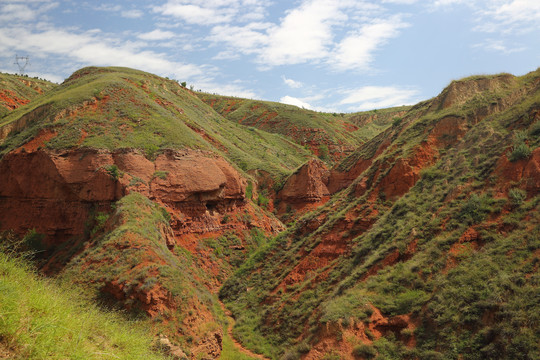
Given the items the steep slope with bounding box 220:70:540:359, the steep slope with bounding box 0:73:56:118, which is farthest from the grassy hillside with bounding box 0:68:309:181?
the steep slope with bounding box 0:73:56:118

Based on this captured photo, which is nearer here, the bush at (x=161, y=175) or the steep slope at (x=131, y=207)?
the steep slope at (x=131, y=207)

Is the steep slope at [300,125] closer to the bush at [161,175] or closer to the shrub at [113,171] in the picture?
the bush at [161,175]

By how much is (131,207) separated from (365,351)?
15836 millimetres

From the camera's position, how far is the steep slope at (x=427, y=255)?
11547mm

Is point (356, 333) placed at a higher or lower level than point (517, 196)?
lower

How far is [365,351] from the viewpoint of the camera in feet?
40.9

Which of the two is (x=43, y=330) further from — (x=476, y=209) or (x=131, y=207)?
(x=131, y=207)

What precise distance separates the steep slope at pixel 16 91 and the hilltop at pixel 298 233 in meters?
29.8

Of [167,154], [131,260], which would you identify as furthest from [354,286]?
[167,154]

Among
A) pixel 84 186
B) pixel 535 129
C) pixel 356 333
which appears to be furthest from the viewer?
pixel 84 186

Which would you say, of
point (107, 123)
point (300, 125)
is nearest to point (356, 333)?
point (107, 123)

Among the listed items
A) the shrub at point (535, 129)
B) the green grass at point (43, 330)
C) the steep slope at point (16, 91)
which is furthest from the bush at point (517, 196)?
the steep slope at point (16, 91)

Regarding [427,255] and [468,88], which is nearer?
[427,255]

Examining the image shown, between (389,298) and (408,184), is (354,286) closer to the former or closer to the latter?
(389,298)
